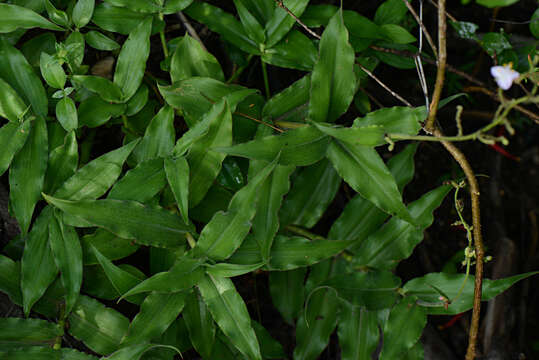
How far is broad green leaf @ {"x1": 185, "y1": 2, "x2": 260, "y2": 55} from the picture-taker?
163 centimetres

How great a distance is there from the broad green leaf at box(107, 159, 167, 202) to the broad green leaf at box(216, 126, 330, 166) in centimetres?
33

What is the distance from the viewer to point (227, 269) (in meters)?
1.36

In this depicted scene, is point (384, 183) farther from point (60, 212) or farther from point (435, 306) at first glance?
point (60, 212)

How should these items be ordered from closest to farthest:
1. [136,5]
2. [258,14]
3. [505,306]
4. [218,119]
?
[218,119], [136,5], [258,14], [505,306]

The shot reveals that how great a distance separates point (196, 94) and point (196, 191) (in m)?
0.32

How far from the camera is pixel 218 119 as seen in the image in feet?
4.62

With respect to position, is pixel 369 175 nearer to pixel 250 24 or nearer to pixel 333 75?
pixel 333 75

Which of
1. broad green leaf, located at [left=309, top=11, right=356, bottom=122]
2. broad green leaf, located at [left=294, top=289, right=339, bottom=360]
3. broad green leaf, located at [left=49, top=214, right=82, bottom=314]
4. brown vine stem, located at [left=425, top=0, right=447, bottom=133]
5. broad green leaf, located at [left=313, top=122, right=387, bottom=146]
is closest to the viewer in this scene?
brown vine stem, located at [left=425, top=0, right=447, bottom=133]

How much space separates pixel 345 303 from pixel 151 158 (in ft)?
2.77

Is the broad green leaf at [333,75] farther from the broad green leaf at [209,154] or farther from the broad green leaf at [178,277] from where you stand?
the broad green leaf at [178,277]

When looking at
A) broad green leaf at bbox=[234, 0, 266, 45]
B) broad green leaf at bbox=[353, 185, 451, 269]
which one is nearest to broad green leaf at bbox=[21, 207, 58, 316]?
broad green leaf at bbox=[234, 0, 266, 45]

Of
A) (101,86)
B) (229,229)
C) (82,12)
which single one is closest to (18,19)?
(82,12)

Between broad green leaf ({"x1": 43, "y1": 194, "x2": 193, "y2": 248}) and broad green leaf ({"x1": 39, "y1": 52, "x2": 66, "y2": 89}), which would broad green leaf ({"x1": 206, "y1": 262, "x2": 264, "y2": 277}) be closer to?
broad green leaf ({"x1": 43, "y1": 194, "x2": 193, "y2": 248})

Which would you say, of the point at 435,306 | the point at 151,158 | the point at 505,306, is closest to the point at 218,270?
the point at 151,158
